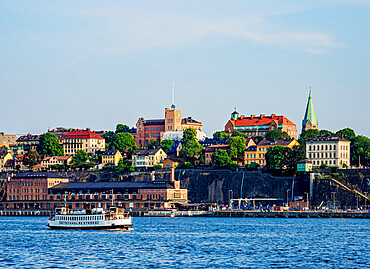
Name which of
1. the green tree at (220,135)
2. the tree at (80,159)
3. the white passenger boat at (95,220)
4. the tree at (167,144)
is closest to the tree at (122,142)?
the tree at (167,144)

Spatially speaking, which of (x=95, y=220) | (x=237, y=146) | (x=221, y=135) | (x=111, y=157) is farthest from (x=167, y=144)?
(x=95, y=220)

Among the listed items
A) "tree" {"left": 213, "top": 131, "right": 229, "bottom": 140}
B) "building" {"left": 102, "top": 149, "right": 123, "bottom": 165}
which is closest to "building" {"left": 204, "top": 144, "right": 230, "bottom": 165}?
"building" {"left": 102, "top": 149, "right": 123, "bottom": 165}

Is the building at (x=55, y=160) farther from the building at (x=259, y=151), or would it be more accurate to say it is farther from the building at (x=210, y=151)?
the building at (x=259, y=151)

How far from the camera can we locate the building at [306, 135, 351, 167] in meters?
149

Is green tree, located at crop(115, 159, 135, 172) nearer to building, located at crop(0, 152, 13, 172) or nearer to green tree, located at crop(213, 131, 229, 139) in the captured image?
building, located at crop(0, 152, 13, 172)

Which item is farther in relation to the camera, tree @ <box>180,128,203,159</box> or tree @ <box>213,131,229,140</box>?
tree @ <box>213,131,229,140</box>

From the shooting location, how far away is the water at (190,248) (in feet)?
184

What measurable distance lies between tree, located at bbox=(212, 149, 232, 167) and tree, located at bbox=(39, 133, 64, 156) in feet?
164

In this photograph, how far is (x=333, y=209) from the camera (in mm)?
130750

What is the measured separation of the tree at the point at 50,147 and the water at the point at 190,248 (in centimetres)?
10126

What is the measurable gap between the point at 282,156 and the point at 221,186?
485 inches

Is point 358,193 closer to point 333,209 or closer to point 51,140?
point 333,209

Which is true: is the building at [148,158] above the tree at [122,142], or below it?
below

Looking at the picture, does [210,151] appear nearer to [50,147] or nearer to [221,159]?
[221,159]
